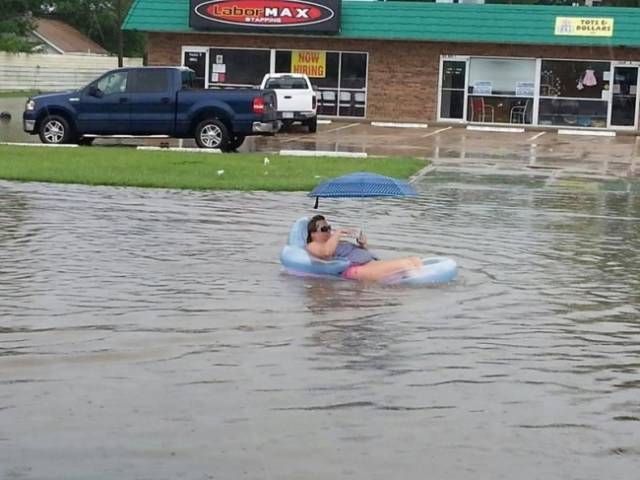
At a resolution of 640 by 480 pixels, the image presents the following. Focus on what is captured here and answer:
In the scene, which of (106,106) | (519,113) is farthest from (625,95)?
(106,106)

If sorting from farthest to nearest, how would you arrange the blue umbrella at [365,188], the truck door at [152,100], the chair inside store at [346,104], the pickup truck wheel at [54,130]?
1. the chair inside store at [346,104]
2. the pickup truck wheel at [54,130]
3. the truck door at [152,100]
4. the blue umbrella at [365,188]

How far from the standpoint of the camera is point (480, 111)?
1668 inches

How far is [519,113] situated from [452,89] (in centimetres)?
240

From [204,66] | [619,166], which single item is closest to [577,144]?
[619,166]

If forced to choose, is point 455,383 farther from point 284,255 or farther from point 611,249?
point 611,249

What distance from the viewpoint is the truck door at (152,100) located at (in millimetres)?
27750

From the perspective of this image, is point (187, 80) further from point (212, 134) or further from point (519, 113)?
point (519, 113)

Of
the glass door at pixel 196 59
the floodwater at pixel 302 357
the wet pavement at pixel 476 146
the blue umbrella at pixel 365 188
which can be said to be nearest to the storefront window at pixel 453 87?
the wet pavement at pixel 476 146

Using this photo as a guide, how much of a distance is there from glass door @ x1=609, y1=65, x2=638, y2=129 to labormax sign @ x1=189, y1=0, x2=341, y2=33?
938 centimetres

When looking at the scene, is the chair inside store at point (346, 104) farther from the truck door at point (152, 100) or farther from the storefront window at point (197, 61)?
the truck door at point (152, 100)

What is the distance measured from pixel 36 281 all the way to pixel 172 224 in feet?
14.2

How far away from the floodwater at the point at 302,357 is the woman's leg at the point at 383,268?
A: 200mm

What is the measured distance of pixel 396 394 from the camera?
7.76 meters

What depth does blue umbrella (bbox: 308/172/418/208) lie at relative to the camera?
1246cm
